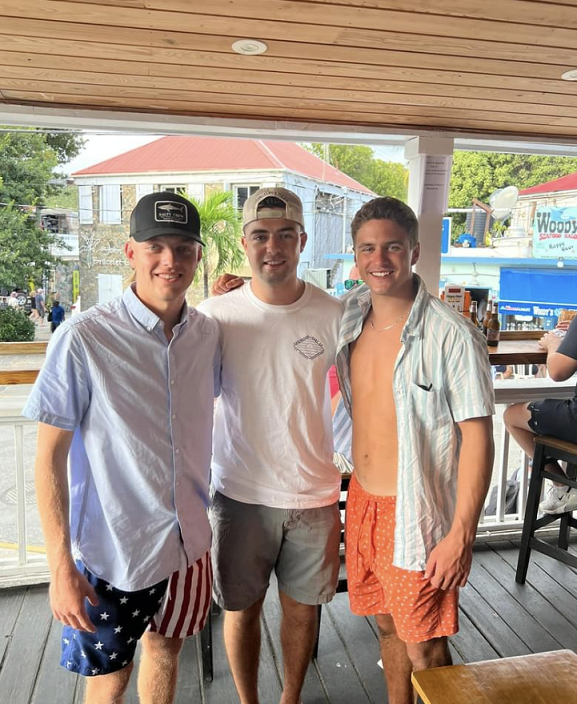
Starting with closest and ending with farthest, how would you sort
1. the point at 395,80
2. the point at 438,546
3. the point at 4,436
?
1. the point at 438,546
2. the point at 395,80
3. the point at 4,436

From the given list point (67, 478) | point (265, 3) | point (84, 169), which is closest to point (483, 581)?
point (67, 478)

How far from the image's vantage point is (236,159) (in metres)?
4.07

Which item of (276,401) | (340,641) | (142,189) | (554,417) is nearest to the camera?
(276,401)

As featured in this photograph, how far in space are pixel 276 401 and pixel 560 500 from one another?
211 cm

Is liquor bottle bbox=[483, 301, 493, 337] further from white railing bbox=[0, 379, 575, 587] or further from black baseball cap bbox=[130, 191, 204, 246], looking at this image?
black baseball cap bbox=[130, 191, 204, 246]

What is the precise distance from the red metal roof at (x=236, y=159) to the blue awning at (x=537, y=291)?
5.67 feet

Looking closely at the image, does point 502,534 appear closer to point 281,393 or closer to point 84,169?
point 281,393

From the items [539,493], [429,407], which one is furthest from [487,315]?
[429,407]

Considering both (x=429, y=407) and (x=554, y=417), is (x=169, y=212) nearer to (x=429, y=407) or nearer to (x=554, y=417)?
(x=429, y=407)

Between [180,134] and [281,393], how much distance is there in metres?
1.72

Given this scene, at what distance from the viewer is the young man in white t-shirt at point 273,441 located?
1.75 m

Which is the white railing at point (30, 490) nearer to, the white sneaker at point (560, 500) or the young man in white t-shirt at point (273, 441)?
the white sneaker at point (560, 500)

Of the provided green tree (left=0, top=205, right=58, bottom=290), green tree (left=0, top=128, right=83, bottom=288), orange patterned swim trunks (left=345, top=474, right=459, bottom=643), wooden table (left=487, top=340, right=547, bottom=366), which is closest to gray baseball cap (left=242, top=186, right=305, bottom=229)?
orange patterned swim trunks (left=345, top=474, right=459, bottom=643)

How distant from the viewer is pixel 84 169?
3.34m
